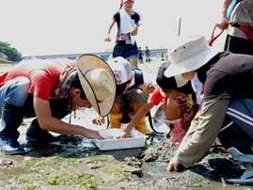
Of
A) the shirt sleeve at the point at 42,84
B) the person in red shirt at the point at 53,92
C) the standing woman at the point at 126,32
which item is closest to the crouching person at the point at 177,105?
the person in red shirt at the point at 53,92

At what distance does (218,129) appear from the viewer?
2346 mm

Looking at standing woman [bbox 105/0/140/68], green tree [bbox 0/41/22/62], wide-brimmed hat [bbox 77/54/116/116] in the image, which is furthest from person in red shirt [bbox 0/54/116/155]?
green tree [bbox 0/41/22/62]

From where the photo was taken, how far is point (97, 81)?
10.1 ft

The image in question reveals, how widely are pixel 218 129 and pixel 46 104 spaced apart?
1.43 meters

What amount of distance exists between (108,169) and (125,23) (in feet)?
13.6

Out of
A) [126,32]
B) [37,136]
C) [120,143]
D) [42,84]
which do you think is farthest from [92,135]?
[126,32]

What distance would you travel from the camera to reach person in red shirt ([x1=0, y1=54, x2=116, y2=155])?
313 cm

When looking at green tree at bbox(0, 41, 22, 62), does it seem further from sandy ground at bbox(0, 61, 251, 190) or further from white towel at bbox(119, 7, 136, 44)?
sandy ground at bbox(0, 61, 251, 190)

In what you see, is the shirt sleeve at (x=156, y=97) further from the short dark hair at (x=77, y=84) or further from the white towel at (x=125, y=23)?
the white towel at (x=125, y=23)

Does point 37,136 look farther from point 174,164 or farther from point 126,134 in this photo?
point 174,164

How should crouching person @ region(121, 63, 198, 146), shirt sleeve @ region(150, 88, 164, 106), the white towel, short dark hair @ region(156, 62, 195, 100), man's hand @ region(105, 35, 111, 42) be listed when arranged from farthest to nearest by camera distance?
man's hand @ region(105, 35, 111, 42)
the white towel
shirt sleeve @ region(150, 88, 164, 106)
crouching person @ region(121, 63, 198, 146)
short dark hair @ region(156, 62, 195, 100)

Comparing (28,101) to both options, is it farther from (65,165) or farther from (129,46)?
(129,46)

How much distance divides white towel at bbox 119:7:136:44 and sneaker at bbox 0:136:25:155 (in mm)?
3495

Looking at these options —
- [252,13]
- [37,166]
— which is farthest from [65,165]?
[252,13]
